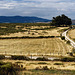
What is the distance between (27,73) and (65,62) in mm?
7363

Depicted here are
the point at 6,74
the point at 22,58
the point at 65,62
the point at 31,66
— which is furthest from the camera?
the point at 22,58

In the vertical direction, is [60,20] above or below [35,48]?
above

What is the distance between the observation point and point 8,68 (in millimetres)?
14898

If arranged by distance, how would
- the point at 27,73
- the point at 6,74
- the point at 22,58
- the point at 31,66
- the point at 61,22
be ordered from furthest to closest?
the point at 61,22
the point at 22,58
the point at 31,66
the point at 27,73
the point at 6,74

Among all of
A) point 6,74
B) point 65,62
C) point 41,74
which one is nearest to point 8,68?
point 6,74

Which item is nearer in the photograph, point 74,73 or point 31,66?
point 74,73

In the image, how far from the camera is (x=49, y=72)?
15758 mm

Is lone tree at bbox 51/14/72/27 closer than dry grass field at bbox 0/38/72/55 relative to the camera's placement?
No

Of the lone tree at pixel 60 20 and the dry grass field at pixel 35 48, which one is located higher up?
the lone tree at pixel 60 20

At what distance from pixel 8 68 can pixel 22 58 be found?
7.49 meters

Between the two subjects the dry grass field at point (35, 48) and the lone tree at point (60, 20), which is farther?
the lone tree at point (60, 20)

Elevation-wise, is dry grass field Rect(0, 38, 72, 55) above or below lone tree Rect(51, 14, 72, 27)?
below

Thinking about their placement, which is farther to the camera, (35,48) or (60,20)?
(60,20)

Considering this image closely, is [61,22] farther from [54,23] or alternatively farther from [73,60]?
[73,60]
